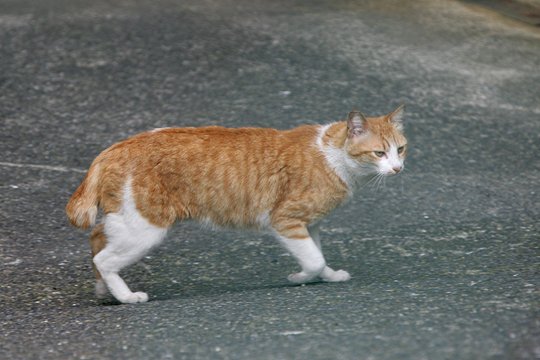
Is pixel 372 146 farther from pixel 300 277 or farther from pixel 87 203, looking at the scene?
pixel 87 203

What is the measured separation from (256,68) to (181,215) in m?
3.91

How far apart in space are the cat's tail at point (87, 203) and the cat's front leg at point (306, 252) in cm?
102

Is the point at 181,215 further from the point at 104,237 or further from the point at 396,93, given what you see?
the point at 396,93

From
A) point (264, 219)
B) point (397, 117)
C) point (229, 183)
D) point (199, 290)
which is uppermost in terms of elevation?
point (397, 117)

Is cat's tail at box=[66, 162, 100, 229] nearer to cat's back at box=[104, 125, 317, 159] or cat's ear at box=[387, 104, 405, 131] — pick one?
cat's back at box=[104, 125, 317, 159]

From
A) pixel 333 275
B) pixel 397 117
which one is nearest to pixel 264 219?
pixel 333 275

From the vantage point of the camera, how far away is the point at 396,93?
8.29 metres

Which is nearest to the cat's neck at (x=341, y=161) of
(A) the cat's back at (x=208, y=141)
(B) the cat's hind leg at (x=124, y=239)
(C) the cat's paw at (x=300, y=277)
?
(A) the cat's back at (x=208, y=141)

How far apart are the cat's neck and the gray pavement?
1.90 ft

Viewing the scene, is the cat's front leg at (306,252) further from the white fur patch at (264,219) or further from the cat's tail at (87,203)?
the cat's tail at (87,203)

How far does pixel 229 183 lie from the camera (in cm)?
513

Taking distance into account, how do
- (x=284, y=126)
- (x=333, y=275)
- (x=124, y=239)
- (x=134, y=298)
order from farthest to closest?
(x=284, y=126) < (x=333, y=275) < (x=134, y=298) < (x=124, y=239)

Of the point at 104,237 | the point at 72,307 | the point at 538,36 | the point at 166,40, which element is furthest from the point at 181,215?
the point at 538,36

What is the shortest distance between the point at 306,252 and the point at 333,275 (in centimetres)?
30
